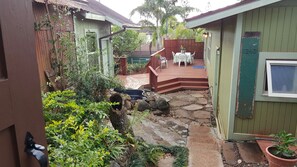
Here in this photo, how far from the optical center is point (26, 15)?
3.44 feet

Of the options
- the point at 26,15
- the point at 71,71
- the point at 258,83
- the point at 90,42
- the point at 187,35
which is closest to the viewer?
the point at 26,15

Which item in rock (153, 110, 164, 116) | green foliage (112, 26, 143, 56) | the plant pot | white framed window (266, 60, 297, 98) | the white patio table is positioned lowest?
rock (153, 110, 164, 116)

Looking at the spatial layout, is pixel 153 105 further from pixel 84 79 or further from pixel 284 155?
pixel 284 155

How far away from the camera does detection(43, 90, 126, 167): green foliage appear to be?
7.51 ft

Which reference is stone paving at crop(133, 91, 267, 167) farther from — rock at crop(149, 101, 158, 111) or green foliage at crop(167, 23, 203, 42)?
green foliage at crop(167, 23, 203, 42)

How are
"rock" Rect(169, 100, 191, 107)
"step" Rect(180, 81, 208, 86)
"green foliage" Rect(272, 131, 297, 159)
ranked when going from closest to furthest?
"green foliage" Rect(272, 131, 297, 159) < "rock" Rect(169, 100, 191, 107) < "step" Rect(180, 81, 208, 86)

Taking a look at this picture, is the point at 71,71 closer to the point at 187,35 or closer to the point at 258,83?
the point at 258,83

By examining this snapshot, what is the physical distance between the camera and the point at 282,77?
434cm

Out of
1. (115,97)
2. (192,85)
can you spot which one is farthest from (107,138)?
(192,85)

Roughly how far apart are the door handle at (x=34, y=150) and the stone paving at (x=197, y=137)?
135 inches

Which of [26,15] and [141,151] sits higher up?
[26,15]

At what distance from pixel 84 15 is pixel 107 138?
487 centimetres

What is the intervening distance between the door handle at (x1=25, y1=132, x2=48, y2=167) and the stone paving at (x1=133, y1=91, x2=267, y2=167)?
3423mm

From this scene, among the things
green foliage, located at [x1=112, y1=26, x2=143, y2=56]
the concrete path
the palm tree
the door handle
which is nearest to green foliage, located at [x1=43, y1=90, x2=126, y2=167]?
the door handle
